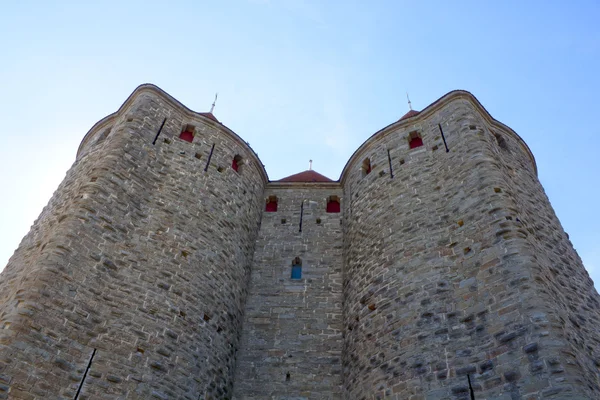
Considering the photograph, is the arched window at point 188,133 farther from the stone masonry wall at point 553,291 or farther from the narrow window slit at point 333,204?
the stone masonry wall at point 553,291

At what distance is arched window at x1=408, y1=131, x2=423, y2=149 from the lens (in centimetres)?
1215

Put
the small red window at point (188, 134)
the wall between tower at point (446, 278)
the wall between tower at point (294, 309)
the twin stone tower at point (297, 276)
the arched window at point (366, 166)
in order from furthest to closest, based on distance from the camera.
Answer: the arched window at point (366, 166), the small red window at point (188, 134), the wall between tower at point (294, 309), the twin stone tower at point (297, 276), the wall between tower at point (446, 278)

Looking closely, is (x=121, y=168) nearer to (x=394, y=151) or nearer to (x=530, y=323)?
(x=394, y=151)

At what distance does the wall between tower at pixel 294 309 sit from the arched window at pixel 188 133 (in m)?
2.53

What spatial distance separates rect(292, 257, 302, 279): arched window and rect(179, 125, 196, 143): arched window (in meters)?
3.69

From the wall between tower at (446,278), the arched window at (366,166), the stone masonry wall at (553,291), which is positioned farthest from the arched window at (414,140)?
the stone masonry wall at (553,291)

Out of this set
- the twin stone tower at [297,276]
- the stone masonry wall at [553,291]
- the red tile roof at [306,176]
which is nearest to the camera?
the stone masonry wall at [553,291]

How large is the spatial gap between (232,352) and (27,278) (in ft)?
12.2

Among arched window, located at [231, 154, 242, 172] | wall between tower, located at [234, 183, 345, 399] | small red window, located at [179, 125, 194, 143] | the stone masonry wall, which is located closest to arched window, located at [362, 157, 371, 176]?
wall between tower, located at [234, 183, 345, 399]

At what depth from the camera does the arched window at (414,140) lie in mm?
12148

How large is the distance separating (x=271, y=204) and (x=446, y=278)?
5.89 meters

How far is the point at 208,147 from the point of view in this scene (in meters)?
12.7

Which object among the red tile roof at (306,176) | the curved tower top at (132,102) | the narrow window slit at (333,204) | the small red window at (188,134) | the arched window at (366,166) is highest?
the red tile roof at (306,176)

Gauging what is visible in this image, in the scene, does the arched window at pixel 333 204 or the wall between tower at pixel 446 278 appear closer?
the wall between tower at pixel 446 278
